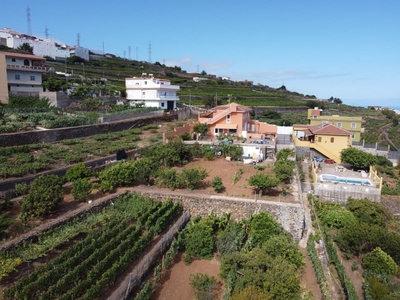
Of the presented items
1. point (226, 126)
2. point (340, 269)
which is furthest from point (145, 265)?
point (226, 126)

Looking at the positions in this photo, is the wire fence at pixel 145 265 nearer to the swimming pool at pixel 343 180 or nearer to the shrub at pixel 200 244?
the shrub at pixel 200 244

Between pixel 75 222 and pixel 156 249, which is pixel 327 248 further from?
pixel 75 222

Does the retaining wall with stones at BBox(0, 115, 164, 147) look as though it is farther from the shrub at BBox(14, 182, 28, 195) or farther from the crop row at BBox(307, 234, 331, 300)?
the crop row at BBox(307, 234, 331, 300)

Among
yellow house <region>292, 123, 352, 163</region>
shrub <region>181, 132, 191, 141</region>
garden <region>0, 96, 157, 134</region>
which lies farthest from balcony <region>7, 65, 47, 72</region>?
yellow house <region>292, 123, 352, 163</region>

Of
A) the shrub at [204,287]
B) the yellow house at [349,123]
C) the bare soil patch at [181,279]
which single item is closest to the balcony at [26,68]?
the bare soil patch at [181,279]

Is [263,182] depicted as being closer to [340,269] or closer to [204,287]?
[340,269]

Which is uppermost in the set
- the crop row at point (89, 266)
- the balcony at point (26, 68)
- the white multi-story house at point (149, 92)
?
the balcony at point (26, 68)

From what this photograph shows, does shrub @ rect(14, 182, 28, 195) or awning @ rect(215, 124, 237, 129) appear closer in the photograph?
shrub @ rect(14, 182, 28, 195)
